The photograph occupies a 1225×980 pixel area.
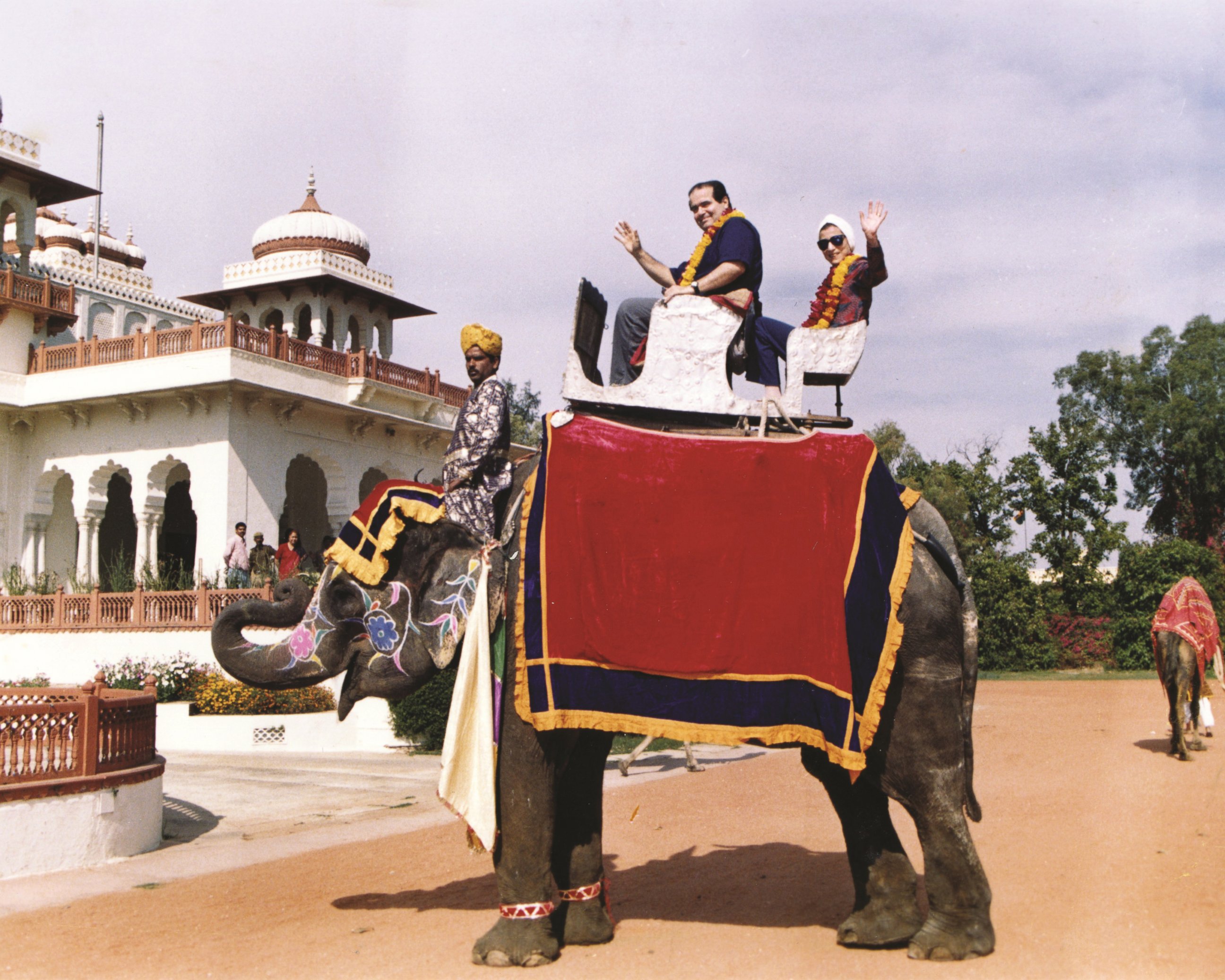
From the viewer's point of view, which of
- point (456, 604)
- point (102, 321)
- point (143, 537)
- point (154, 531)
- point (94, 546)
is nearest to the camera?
point (456, 604)

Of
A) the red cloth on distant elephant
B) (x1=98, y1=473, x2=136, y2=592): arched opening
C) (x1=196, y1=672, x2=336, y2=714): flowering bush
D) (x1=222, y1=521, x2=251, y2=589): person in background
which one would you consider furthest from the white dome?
the red cloth on distant elephant

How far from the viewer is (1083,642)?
29.3m

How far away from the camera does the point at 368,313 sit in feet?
93.1

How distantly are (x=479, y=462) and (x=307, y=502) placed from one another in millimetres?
23059

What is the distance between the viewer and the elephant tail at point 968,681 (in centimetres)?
543

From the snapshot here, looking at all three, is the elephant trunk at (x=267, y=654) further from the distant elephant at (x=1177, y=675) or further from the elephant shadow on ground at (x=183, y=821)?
the distant elephant at (x=1177, y=675)

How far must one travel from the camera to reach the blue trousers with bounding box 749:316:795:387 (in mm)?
5973

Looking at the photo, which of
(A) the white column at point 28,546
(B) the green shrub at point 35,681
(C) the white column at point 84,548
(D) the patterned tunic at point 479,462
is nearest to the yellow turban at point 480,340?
(D) the patterned tunic at point 479,462

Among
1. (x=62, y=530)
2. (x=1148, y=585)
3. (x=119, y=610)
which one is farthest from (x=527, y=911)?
(x=1148, y=585)

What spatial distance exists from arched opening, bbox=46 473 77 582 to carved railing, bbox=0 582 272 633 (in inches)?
208

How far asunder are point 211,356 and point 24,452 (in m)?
6.30

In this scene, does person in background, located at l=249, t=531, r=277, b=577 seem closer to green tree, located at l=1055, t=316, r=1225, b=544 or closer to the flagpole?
the flagpole

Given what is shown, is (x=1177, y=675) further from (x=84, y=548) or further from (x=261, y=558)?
(x=84, y=548)

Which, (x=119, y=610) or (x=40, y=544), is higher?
(x=40, y=544)
